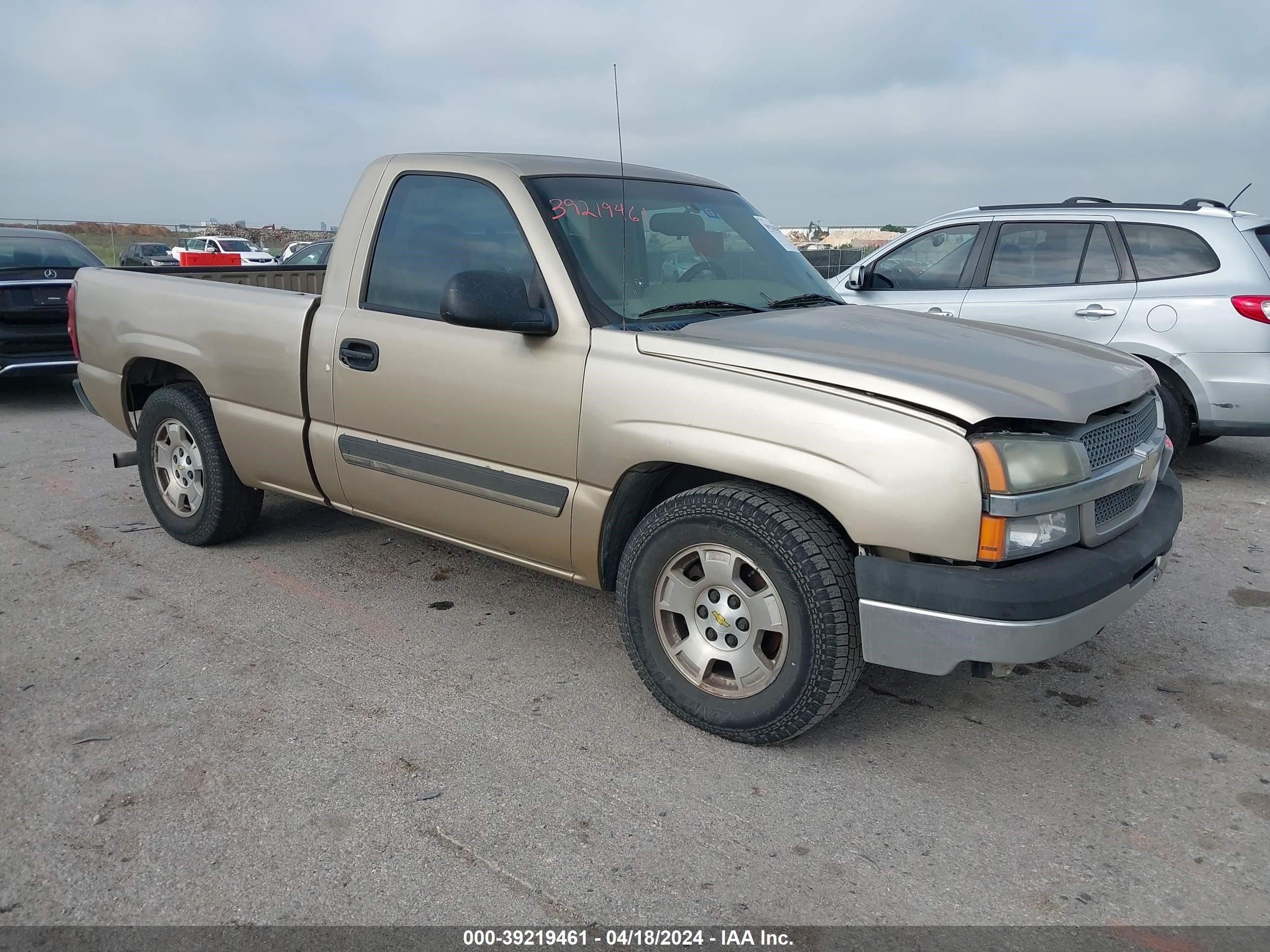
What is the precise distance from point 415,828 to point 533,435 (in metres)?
1.39

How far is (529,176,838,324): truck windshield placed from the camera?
3.67 m

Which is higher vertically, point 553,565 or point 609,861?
Answer: point 553,565

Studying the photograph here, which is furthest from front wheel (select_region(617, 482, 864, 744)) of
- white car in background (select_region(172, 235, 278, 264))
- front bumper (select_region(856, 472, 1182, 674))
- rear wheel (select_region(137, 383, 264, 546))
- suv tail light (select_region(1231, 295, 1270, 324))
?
white car in background (select_region(172, 235, 278, 264))

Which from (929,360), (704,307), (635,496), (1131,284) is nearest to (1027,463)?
(929,360)

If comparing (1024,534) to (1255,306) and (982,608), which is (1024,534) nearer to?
(982,608)

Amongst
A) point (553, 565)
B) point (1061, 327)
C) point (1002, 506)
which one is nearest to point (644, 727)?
point (553, 565)

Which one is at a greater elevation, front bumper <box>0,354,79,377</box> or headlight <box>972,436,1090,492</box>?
headlight <box>972,436,1090,492</box>

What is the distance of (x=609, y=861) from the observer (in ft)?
8.84

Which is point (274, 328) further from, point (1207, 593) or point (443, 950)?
point (1207, 593)

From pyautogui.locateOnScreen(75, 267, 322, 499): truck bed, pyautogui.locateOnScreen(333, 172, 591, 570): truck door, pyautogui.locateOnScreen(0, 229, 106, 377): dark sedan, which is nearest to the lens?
pyautogui.locateOnScreen(333, 172, 591, 570): truck door

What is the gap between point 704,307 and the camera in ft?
12.5

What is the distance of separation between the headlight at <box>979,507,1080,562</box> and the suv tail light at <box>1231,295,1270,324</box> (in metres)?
4.22

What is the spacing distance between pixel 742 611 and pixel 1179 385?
469cm

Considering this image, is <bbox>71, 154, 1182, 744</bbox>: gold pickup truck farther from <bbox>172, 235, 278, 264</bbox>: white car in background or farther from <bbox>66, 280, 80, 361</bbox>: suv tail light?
<bbox>172, 235, 278, 264</bbox>: white car in background
